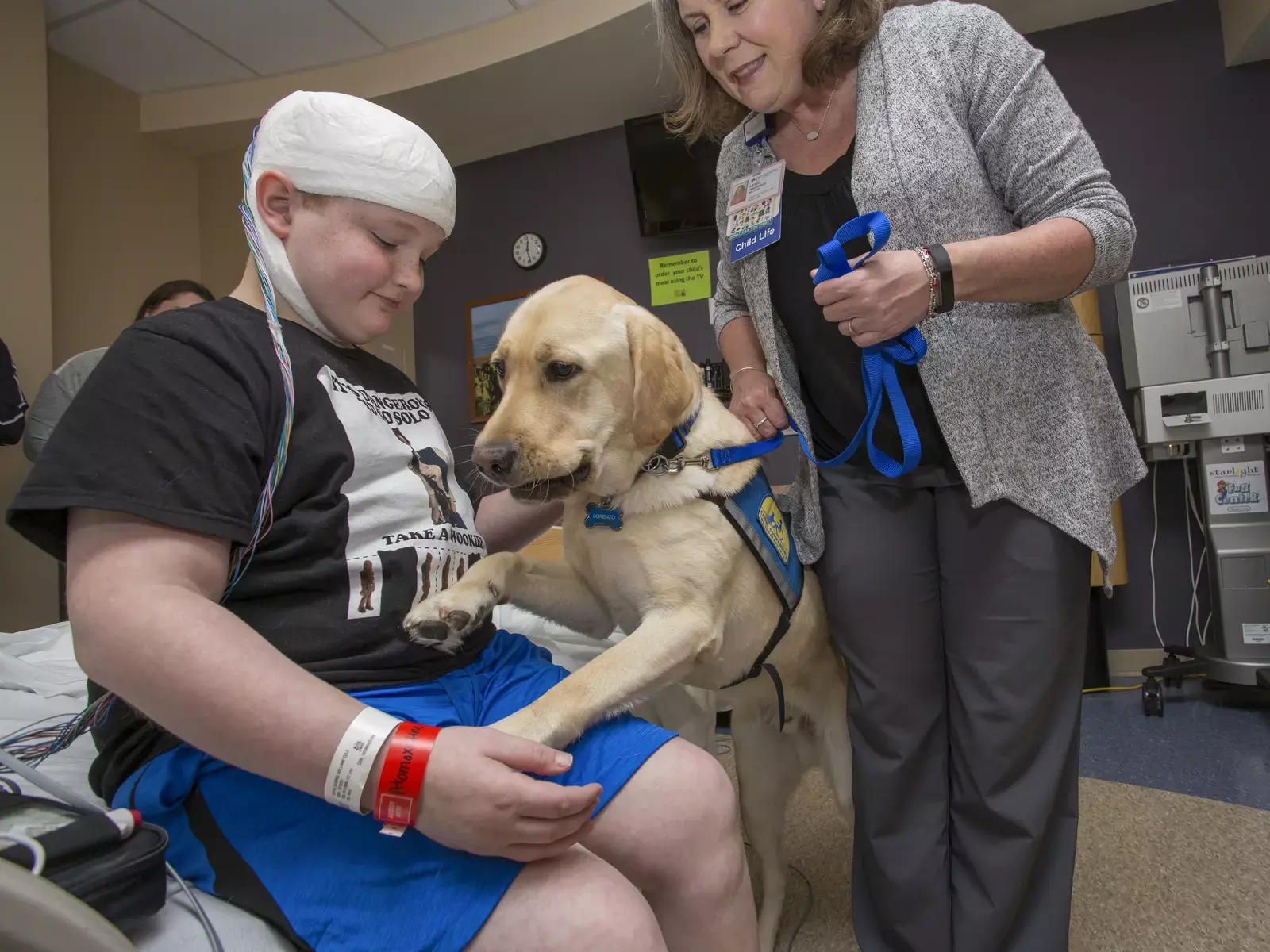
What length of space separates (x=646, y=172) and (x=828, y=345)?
348 cm

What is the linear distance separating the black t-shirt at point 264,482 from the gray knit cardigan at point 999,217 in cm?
79

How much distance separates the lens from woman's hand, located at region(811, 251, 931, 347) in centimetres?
99

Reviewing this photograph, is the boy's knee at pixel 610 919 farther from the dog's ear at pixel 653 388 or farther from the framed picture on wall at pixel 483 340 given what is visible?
the framed picture on wall at pixel 483 340

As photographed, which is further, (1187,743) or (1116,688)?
(1116,688)

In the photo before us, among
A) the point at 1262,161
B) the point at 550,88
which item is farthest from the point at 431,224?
the point at 1262,161

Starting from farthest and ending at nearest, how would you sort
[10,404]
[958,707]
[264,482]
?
[10,404] < [958,707] < [264,482]

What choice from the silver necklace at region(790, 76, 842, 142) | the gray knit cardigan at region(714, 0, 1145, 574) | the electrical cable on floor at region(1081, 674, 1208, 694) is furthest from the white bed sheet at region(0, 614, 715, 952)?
the electrical cable on floor at region(1081, 674, 1208, 694)

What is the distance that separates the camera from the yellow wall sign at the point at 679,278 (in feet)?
14.5

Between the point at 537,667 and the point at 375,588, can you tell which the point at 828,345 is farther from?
the point at 375,588

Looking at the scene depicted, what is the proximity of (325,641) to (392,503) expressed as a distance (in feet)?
0.59

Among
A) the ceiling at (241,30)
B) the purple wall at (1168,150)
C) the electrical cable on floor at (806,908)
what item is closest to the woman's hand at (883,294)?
the electrical cable on floor at (806,908)

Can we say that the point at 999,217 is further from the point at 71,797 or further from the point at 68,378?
the point at 68,378

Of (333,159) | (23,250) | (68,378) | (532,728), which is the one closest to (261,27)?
(23,250)

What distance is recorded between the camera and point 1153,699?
297 cm
